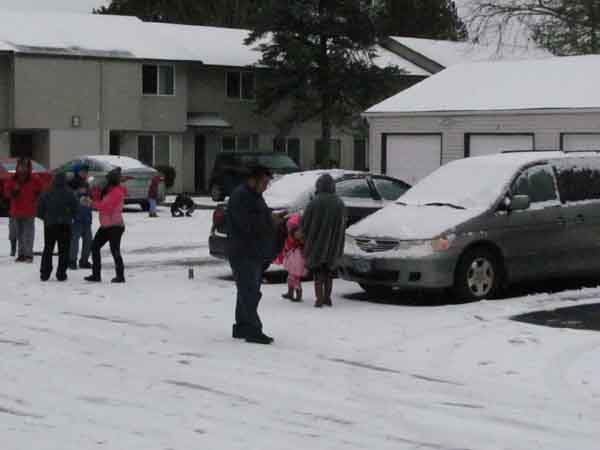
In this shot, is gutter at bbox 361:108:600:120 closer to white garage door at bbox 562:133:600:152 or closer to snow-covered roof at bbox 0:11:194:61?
white garage door at bbox 562:133:600:152

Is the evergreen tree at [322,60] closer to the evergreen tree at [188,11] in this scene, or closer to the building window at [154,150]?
the building window at [154,150]

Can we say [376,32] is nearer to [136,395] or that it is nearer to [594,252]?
[594,252]

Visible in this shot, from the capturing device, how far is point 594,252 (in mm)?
16156

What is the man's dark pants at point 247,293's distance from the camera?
12.1 meters

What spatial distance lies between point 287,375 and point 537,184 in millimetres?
6562

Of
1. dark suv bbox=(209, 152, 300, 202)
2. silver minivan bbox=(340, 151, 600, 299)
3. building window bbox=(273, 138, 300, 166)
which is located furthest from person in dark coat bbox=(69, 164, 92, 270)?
building window bbox=(273, 138, 300, 166)

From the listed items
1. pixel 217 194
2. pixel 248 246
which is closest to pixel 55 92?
pixel 217 194

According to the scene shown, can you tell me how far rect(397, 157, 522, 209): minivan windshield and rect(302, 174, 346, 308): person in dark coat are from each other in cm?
163

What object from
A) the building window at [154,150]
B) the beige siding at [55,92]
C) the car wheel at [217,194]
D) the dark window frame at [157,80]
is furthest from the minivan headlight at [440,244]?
the dark window frame at [157,80]

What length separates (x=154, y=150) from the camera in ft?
157

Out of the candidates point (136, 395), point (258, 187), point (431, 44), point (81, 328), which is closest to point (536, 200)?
point (258, 187)

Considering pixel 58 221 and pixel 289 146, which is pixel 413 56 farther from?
pixel 58 221

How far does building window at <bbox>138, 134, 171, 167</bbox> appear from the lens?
4775cm

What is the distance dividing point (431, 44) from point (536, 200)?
42.6 meters
